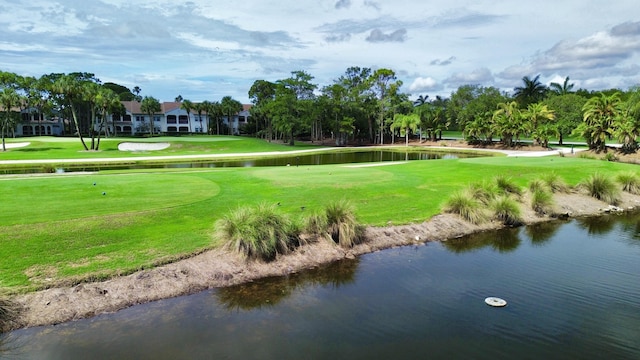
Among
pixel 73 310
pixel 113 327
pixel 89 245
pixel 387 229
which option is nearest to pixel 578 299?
pixel 387 229

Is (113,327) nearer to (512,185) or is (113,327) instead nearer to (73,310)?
(73,310)

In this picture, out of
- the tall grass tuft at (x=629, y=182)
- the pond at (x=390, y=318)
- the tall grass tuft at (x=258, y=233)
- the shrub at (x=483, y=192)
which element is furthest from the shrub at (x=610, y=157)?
the tall grass tuft at (x=258, y=233)

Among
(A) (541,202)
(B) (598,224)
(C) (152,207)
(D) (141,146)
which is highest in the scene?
(D) (141,146)

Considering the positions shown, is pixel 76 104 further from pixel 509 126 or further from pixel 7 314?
pixel 7 314

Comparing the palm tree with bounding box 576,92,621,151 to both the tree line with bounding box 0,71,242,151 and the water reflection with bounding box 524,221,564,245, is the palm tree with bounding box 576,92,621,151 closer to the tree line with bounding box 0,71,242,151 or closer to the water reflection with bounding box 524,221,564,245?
the water reflection with bounding box 524,221,564,245

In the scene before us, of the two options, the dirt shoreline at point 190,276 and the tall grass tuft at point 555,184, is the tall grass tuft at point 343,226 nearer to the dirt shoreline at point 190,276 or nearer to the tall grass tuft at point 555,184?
the dirt shoreline at point 190,276

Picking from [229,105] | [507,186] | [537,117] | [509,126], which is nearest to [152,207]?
[507,186]
